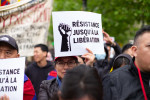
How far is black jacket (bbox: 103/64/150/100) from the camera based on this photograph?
8.23 ft

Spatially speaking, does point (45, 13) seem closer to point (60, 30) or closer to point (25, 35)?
point (25, 35)

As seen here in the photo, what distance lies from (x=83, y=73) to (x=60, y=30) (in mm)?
1476

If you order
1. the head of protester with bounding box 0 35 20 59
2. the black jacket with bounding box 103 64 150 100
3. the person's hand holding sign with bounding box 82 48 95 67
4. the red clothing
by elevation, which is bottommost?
the red clothing

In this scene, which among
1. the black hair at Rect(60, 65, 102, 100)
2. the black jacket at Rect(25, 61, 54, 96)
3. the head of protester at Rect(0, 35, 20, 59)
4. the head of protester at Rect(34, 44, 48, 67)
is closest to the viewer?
the black hair at Rect(60, 65, 102, 100)

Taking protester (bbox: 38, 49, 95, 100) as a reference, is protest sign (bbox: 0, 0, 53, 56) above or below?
above

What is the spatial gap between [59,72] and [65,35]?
52cm

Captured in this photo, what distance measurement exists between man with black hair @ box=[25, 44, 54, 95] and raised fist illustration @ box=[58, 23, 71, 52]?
296cm

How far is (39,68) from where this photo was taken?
645cm

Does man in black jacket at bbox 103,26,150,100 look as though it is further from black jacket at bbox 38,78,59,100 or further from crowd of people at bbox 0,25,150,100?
black jacket at bbox 38,78,59,100

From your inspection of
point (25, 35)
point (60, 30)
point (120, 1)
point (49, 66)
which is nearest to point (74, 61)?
point (60, 30)

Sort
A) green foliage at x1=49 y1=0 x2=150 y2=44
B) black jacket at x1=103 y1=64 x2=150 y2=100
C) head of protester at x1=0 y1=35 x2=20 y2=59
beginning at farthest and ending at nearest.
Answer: green foliage at x1=49 y1=0 x2=150 y2=44 → head of protester at x1=0 y1=35 x2=20 y2=59 → black jacket at x1=103 y1=64 x2=150 y2=100

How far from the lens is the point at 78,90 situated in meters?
1.62

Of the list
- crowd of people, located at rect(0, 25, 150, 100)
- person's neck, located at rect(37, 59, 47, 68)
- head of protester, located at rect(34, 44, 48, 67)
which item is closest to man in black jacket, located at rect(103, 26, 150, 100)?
crowd of people, located at rect(0, 25, 150, 100)

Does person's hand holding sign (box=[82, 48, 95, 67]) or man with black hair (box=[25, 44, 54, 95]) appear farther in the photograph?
man with black hair (box=[25, 44, 54, 95])
